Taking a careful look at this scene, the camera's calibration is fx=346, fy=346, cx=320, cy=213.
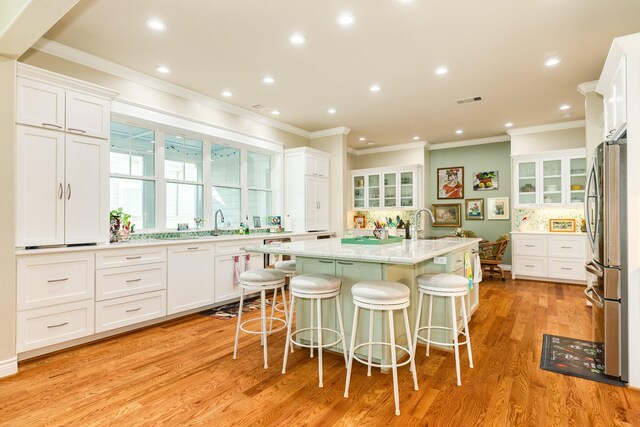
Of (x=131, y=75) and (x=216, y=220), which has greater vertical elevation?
(x=131, y=75)

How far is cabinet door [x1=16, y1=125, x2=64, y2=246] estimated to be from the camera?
9.57 ft

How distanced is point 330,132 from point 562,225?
15.1 ft

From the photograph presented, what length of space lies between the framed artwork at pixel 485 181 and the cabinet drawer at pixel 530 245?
1.53 metres

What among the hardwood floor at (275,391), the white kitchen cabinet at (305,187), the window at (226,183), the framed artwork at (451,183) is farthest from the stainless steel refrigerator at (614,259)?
the framed artwork at (451,183)

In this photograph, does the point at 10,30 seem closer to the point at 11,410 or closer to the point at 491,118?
the point at 11,410

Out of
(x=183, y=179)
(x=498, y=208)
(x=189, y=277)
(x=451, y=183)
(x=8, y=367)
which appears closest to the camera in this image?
(x=8, y=367)

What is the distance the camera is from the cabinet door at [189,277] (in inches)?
157

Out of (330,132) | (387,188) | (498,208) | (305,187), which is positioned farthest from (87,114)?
(498,208)

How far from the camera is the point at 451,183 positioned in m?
7.95

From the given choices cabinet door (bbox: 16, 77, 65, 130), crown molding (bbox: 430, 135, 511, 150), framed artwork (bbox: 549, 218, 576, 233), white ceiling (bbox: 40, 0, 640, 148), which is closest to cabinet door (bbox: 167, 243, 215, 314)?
cabinet door (bbox: 16, 77, 65, 130)

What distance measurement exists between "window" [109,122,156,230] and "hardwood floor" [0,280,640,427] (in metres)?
1.62

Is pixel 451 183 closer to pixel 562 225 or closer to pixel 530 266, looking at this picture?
pixel 562 225

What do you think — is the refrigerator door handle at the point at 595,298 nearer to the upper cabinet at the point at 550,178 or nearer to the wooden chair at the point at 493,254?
the wooden chair at the point at 493,254

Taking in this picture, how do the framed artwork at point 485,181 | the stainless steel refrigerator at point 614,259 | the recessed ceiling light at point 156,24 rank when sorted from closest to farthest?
the stainless steel refrigerator at point 614,259 < the recessed ceiling light at point 156,24 < the framed artwork at point 485,181
